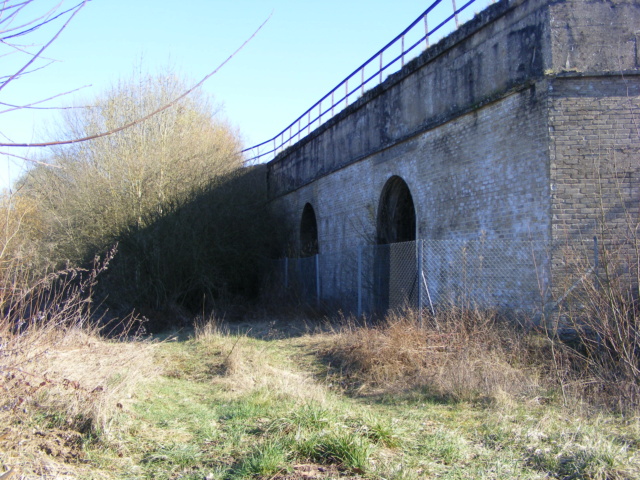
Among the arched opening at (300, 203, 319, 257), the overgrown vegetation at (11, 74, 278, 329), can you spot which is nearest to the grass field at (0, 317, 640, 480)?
the overgrown vegetation at (11, 74, 278, 329)

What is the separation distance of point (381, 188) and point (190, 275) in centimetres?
589

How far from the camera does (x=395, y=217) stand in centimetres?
1328

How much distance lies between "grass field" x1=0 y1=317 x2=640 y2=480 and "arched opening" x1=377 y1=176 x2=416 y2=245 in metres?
5.65

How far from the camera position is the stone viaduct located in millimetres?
8453

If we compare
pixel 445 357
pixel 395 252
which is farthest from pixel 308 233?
pixel 445 357

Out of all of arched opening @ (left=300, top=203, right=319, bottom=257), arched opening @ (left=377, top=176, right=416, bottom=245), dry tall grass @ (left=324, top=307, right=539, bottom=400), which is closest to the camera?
dry tall grass @ (left=324, top=307, right=539, bottom=400)

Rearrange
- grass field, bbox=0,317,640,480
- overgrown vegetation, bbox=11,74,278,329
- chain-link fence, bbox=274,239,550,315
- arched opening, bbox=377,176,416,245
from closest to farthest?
1. grass field, bbox=0,317,640,480
2. chain-link fence, bbox=274,239,550,315
3. arched opening, bbox=377,176,416,245
4. overgrown vegetation, bbox=11,74,278,329

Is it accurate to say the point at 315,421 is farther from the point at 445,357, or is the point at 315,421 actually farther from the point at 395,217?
the point at 395,217

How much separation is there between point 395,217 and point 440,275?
9.89 ft

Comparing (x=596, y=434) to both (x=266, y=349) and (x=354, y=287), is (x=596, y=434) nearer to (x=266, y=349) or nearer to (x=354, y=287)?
(x=266, y=349)

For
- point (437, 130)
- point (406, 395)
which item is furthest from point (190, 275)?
point (406, 395)

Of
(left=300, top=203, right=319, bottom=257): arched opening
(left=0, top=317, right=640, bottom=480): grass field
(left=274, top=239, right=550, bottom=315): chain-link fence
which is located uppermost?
(left=300, top=203, right=319, bottom=257): arched opening

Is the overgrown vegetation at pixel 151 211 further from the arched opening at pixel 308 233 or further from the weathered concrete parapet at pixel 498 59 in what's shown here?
the weathered concrete parapet at pixel 498 59

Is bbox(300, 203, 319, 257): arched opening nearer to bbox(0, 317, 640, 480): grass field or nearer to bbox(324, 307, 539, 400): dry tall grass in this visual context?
bbox(324, 307, 539, 400): dry tall grass
